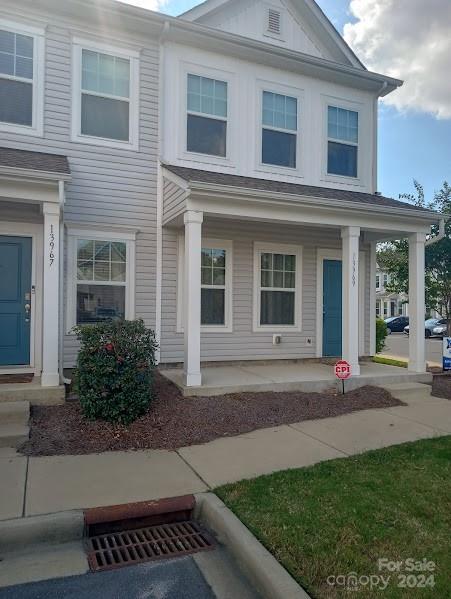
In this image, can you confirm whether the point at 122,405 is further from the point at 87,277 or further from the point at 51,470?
the point at 87,277

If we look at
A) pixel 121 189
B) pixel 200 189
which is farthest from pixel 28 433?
pixel 121 189

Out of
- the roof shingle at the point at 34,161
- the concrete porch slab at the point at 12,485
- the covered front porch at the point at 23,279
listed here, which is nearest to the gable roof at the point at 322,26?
the roof shingle at the point at 34,161

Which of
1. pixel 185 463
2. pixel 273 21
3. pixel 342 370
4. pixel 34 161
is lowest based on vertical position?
pixel 185 463

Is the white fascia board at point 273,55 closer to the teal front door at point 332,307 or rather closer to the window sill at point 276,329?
the teal front door at point 332,307

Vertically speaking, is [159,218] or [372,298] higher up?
[159,218]

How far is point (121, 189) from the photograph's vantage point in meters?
8.18

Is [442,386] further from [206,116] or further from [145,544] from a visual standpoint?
[145,544]

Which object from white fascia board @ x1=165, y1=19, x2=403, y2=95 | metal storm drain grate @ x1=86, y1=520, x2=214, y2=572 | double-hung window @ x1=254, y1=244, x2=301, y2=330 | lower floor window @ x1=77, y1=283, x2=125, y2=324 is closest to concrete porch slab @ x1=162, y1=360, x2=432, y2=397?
double-hung window @ x1=254, y1=244, x2=301, y2=330

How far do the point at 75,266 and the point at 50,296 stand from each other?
4.74 feet

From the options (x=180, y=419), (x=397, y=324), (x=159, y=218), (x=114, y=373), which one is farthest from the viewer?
(x=397, y=324)

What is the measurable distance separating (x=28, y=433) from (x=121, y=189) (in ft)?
14.9

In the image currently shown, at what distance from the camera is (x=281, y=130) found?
9.43m

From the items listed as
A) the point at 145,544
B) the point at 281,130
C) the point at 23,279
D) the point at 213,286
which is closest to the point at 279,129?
the point at 281,130

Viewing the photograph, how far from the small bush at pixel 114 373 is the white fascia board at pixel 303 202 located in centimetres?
244
